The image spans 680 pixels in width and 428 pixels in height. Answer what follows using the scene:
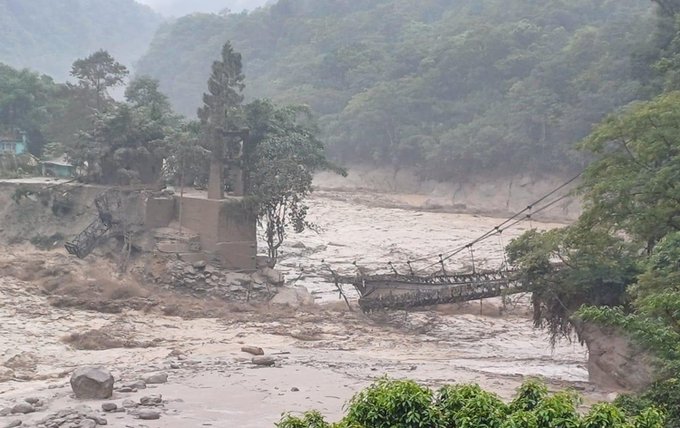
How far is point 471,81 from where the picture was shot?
67.3 m

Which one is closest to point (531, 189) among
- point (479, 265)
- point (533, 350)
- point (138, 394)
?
point (479, 265)

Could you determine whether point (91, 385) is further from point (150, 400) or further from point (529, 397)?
point (529, 397)

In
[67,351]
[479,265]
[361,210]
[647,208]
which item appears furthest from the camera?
[361,210]

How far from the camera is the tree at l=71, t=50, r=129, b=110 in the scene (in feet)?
149

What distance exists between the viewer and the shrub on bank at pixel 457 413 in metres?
8.16

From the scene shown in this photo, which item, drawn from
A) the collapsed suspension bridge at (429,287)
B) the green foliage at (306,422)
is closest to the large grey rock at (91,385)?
the green foliage at (306,422)

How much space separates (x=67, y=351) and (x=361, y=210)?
117 feet

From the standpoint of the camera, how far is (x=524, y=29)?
66625mm

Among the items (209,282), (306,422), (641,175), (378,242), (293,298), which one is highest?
(641,175)

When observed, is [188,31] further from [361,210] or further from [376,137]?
[361,210]

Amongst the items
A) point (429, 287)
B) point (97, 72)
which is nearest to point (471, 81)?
point (97, 72)

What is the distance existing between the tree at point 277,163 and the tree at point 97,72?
16.7 meters

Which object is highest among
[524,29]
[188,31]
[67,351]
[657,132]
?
[188,31]

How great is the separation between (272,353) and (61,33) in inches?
6265
